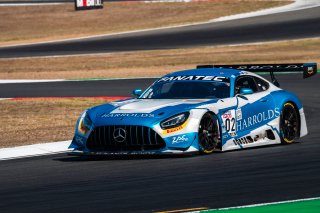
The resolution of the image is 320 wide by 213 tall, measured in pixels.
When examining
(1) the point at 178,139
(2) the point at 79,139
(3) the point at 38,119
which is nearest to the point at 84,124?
(2) the point at 79,139

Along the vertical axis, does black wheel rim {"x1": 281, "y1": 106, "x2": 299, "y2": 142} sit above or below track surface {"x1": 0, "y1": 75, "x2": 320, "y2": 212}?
below

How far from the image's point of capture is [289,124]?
16.5 m

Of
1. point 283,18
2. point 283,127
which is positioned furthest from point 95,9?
point 283,127

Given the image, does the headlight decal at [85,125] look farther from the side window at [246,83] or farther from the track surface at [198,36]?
the track surface at [198,36]

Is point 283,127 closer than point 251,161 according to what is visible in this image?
No

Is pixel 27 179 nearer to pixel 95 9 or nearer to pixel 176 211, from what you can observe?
pixel 176 211

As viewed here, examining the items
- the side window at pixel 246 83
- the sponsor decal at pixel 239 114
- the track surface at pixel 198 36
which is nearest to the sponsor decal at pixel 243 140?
the sponsor decal at pixel 239 114

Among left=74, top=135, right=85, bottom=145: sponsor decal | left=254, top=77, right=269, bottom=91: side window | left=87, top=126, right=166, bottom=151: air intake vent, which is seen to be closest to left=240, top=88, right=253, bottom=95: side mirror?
left=254, top=77, right=269, bottom=91: side window

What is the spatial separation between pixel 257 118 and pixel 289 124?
803 millimetres

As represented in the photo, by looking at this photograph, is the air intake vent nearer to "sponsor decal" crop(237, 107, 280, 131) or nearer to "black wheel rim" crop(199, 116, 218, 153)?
"black wheel rim" crop(199, 116, 218, 153)

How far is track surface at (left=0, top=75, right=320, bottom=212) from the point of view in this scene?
1072 centimetres

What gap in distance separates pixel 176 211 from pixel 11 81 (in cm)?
2354

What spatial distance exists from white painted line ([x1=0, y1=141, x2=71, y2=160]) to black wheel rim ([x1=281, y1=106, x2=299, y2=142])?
3591 millimetres

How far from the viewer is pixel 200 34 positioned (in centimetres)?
5216
